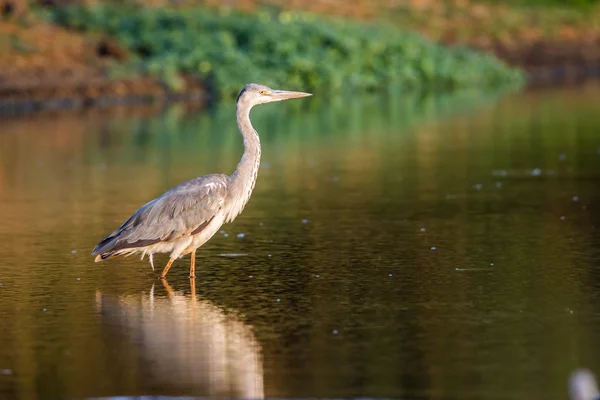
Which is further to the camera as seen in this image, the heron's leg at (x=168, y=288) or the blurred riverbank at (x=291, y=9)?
the blurred riverbank at (x=291, y=9)

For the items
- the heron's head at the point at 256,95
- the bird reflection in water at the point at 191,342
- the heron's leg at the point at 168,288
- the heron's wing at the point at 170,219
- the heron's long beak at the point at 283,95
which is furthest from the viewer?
the heron's head at the point at 256,95

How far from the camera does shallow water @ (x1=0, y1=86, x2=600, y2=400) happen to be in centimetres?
891

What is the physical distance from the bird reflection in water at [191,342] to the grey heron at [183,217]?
0.48 meters

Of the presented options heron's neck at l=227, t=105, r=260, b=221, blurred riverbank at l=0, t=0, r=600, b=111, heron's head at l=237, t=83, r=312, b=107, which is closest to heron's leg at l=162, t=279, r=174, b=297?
heron's neck at l=227, t=105, r=260, b=221

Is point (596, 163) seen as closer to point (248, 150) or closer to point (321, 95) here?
point (248, 150)

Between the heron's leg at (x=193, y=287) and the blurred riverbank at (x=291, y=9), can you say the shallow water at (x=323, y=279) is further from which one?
the blurred riverbank at (x=291, y=9)

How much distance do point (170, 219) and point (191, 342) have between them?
2.56m

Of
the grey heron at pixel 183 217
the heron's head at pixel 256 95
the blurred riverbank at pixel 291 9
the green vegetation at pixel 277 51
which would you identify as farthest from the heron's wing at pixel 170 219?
the green vegetation at pixel 277 51

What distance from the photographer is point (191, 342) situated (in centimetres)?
989

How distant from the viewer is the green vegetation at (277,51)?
133 feet

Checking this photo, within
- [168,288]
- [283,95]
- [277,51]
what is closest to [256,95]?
[283,95]

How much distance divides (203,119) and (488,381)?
24.1m

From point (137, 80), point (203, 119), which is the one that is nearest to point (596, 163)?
point (203, 119)

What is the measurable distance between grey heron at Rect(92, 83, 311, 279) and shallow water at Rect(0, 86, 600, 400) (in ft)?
1.17
